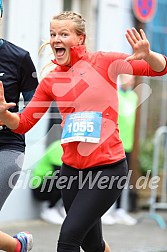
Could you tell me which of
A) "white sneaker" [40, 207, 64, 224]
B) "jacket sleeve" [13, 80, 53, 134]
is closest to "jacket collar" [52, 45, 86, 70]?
"jacket sleeve" [13, 80, 53, 134]

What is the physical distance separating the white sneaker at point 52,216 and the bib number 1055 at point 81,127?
4.74 meters

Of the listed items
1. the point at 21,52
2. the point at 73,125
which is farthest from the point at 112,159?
the point at 21,52

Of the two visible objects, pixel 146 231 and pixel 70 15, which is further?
pixel 146 231

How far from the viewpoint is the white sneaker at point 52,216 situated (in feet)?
32.1

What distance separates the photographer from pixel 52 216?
9.85 metres

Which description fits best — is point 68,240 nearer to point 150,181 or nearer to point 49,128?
point 49,128

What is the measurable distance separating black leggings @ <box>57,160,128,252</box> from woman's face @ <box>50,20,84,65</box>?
2.42ft

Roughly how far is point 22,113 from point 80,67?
0.49 meters

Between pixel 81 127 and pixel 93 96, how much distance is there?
22 centimetres

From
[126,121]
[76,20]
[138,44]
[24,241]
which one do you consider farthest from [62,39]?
[126,121]

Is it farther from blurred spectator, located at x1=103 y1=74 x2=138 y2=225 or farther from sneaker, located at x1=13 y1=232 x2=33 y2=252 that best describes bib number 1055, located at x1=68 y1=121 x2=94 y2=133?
blurred spectator, located at x1=103 y1=74 x2=138 y2=225

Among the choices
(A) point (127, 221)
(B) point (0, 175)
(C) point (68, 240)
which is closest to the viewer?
(C) point (68, 240)

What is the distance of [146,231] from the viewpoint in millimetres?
9781

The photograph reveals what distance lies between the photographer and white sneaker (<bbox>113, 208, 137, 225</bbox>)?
414 inches
